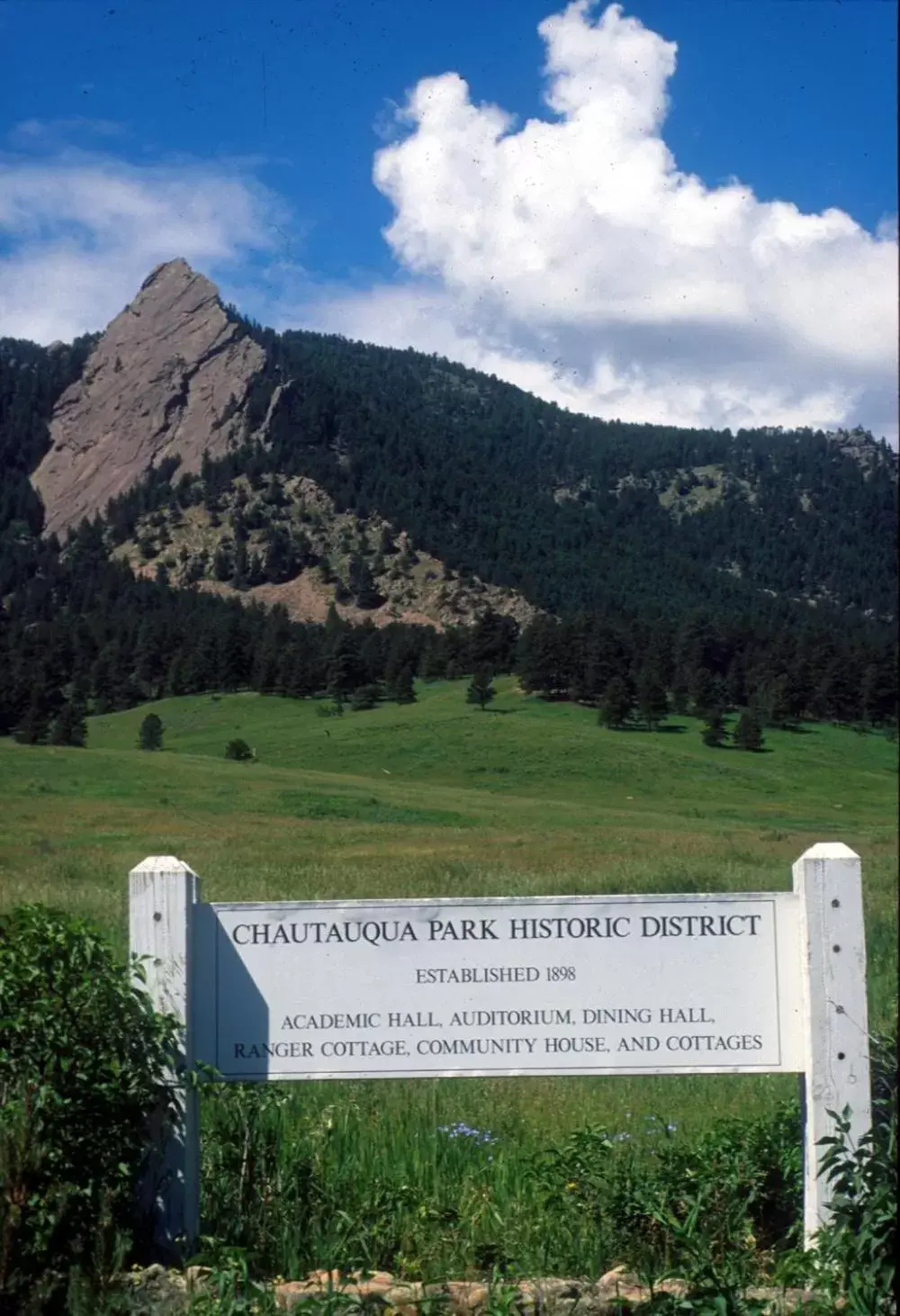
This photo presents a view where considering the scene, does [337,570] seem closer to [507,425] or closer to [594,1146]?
[507,425]

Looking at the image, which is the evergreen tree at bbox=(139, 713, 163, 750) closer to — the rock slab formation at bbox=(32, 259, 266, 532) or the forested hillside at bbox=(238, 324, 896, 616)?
the forested hillside at bbox=(238, 324, 896, 616)

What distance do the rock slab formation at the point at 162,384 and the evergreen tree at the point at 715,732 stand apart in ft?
236

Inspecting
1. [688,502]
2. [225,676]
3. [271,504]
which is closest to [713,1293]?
[225,676]

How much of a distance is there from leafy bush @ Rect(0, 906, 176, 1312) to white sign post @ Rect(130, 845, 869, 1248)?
1.20 ft

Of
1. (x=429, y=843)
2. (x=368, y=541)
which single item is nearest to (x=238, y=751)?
(x=429, y=843)

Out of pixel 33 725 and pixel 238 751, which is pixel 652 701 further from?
pixel 33 725

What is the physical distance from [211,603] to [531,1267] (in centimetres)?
6586

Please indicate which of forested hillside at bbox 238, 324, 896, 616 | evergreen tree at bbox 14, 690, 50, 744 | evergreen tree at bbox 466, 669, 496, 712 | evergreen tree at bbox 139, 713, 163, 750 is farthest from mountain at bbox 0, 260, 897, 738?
evergreen tree at bbox 466, 669, 496, 712

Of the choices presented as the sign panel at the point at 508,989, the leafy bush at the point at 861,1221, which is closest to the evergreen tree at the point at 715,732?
the sign panel at the point at 508,989

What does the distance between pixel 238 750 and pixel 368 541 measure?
86.1 metres

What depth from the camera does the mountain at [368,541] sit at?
145 feet

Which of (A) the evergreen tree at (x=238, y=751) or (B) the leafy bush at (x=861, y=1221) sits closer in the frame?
(B) the leafy bush at (x=861, y=1221)

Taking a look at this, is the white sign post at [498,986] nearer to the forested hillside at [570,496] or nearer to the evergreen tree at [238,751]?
the evergreen tree at [238,751]

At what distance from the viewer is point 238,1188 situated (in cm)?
500
